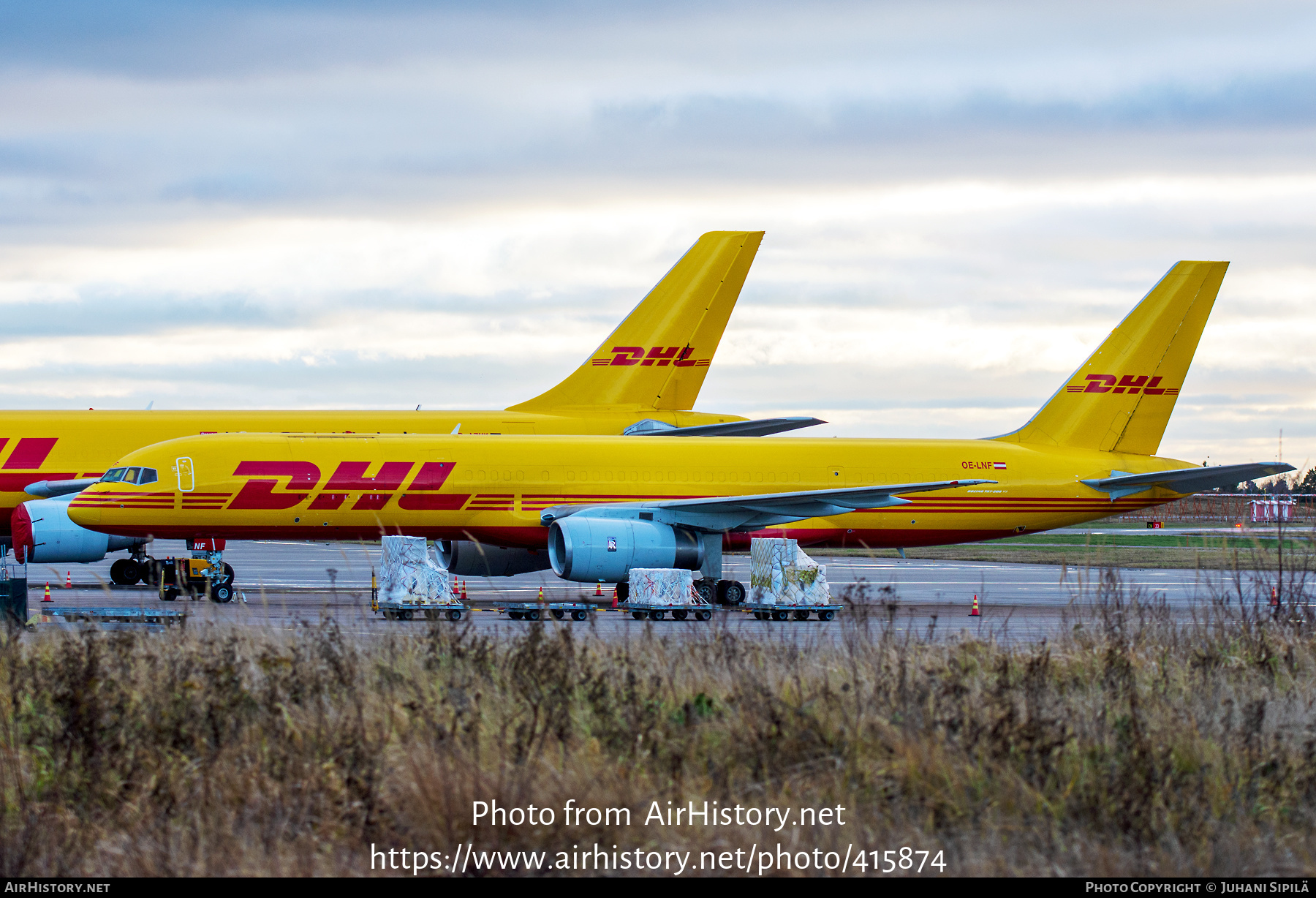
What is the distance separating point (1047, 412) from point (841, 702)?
27.3m

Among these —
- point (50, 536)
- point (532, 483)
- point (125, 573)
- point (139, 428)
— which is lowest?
point (125, 573)

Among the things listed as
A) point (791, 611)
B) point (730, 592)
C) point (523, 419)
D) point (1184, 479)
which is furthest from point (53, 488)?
point (1184, 479)

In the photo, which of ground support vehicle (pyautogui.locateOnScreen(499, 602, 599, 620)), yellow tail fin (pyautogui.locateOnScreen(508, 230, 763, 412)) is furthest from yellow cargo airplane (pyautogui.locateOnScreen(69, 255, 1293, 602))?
yellow tail fin (pyautogui.locateOnScreen(508, 230, 763, 412))

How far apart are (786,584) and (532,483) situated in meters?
7.31

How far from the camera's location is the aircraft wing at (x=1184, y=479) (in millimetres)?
32750

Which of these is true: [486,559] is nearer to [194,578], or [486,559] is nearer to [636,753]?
[194,578]

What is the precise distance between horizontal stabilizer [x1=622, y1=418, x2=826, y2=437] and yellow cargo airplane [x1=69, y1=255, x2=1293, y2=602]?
448cm

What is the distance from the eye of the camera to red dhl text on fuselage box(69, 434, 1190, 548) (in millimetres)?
29672

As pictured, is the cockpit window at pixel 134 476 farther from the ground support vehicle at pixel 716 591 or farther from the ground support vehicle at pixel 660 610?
the ground support vehicle at pixel 660 610

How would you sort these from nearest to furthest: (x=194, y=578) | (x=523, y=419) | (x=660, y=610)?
(x=660, y=610)
(x=194, y=578)
(x=523, y=419)

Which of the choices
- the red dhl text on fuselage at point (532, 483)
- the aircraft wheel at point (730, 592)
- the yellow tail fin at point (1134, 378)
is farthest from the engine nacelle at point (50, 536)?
the yellow tail fin at point (1134, 378)

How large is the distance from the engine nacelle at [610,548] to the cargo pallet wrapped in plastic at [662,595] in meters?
1.25

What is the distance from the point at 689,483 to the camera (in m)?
32.4
